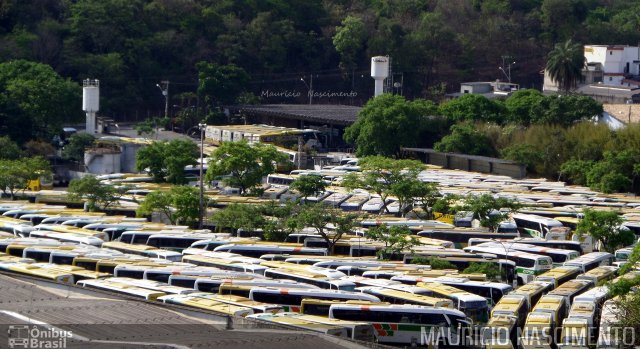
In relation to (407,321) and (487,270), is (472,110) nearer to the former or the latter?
(487,270)

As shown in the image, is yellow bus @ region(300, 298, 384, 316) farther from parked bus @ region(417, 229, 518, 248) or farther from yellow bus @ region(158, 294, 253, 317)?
parked bus @ region(417, 229, 518, 248)

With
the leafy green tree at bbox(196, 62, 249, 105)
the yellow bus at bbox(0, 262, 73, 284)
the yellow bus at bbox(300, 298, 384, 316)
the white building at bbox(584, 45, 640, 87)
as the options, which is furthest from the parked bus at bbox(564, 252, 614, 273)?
the white building at bbox(584, 45, 640, 87)

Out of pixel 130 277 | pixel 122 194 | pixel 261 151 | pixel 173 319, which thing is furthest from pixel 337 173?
pixel 173 319

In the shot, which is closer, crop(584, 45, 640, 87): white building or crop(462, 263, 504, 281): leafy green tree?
crop(462, 263, 504, 281): leafy green tree

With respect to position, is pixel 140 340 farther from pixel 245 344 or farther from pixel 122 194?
pixel 122 194

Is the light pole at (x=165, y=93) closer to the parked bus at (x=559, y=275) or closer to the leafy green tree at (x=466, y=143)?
the leafy green tree at (x=466, y=143)

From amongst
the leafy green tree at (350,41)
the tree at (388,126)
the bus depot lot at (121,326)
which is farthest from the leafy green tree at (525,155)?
the bus depot lot at (121,326)
